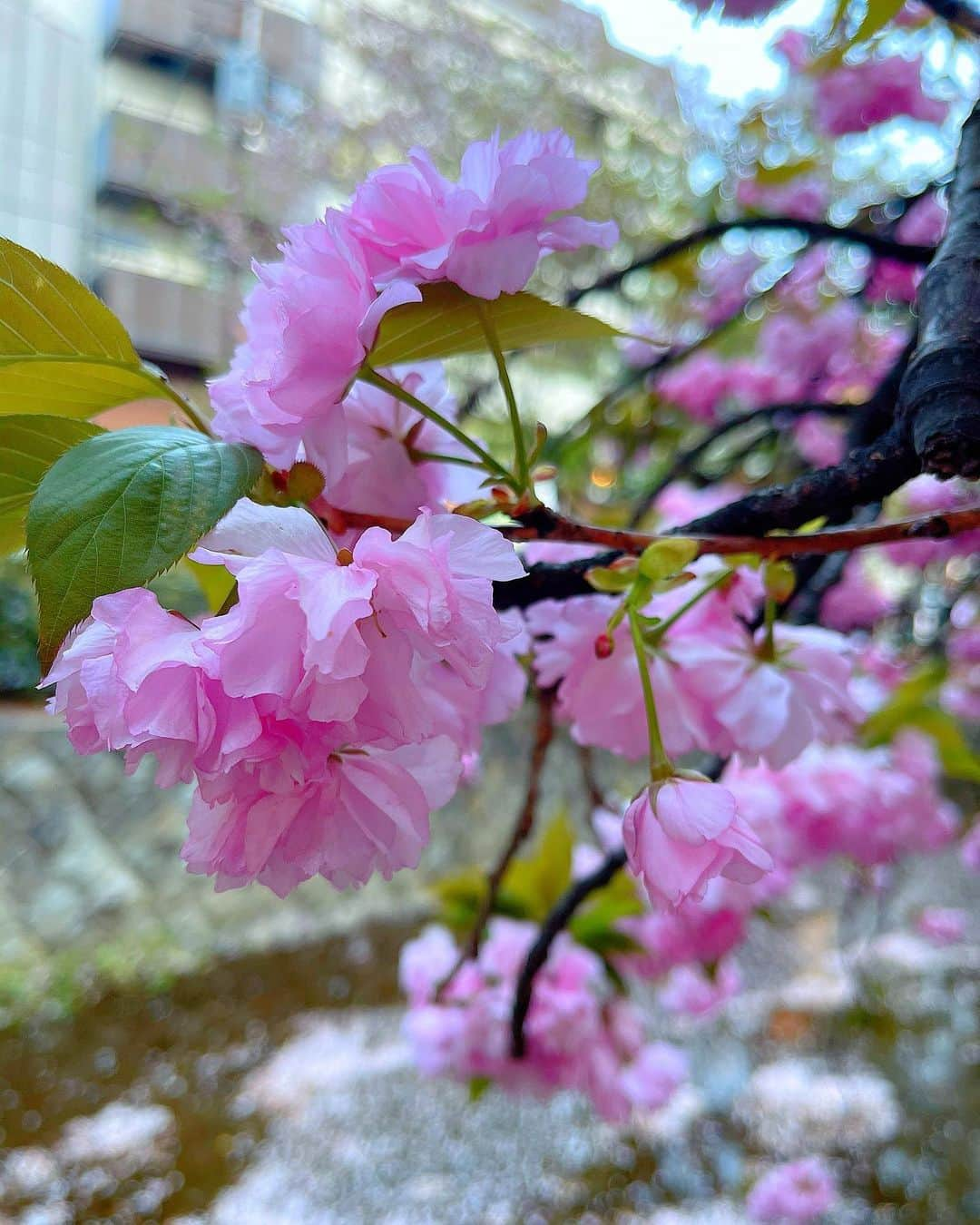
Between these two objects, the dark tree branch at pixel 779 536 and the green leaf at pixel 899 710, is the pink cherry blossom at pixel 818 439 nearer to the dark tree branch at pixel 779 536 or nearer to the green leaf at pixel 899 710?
the green leaf at pixel 899 710

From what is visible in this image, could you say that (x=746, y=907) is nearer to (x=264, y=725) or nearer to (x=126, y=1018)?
(x=264, y=725)

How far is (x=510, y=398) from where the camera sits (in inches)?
7.2

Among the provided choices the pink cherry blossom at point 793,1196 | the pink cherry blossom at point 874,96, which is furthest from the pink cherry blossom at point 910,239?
the pink cherry blossom at point 793,1196

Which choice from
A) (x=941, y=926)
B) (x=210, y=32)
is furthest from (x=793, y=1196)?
(x=210, y=32)

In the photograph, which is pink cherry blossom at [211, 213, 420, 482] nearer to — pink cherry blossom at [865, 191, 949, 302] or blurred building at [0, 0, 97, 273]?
pink cherry blossom at [865, 191, 949, 302]

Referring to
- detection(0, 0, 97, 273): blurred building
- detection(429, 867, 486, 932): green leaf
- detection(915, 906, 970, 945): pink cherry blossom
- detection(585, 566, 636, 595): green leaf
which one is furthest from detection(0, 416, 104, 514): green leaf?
detection(0, 0, 97, 273): blurred building

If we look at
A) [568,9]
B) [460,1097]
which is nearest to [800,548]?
[460,1097]

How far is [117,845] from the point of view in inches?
59.1

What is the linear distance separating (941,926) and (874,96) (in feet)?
4.02

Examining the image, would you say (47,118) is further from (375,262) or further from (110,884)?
(375,262)

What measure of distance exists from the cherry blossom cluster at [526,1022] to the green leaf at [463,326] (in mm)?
383

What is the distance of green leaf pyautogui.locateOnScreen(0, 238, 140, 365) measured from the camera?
16 cm

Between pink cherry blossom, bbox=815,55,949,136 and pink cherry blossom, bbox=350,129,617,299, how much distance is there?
0.80m

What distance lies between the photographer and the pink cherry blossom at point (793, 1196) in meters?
0.90
